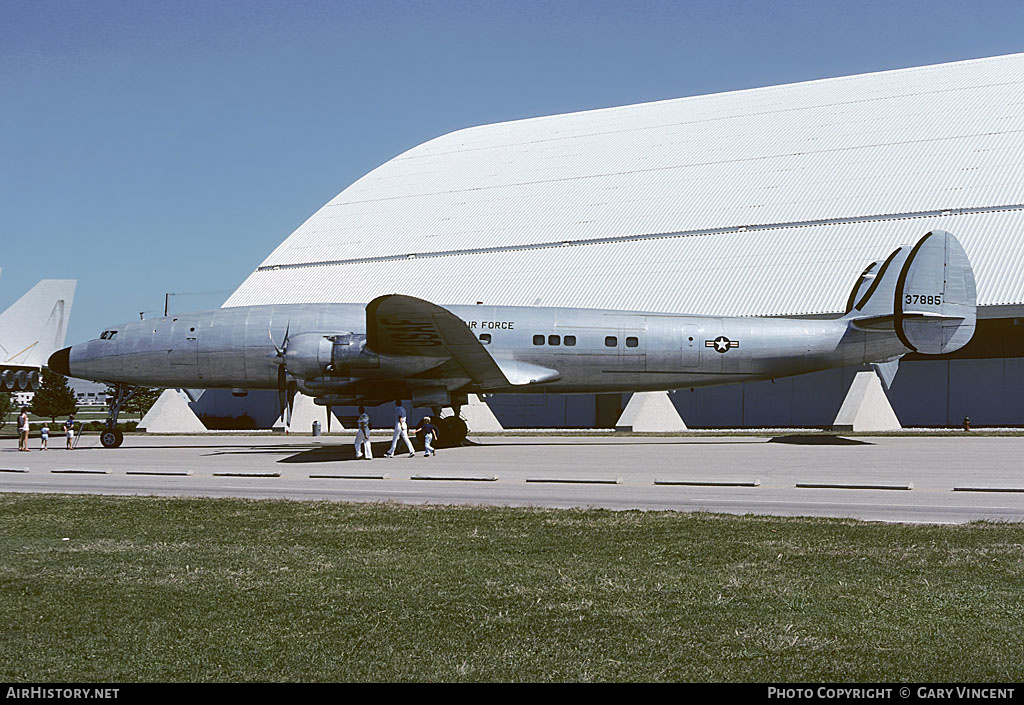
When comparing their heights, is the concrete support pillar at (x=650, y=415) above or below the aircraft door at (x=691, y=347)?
below

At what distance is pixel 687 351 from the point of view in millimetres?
33938

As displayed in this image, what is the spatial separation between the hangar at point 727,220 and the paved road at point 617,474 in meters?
16.3

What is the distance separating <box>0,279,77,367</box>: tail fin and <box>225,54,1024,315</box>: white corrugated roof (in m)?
14.7

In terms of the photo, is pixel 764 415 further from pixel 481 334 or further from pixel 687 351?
pixel 481 334

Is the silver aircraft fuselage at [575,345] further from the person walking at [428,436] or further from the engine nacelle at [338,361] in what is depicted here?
the person walking at [428,436]

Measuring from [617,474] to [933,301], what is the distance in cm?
1537

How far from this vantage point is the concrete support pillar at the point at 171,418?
5409 cm

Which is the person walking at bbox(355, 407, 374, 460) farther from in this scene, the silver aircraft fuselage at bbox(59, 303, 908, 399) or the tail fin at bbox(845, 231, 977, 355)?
the tail fin at bbox(845, 231, 977, 355)

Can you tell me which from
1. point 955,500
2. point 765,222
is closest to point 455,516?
point 955,500

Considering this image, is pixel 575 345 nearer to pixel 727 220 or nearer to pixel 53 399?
pixel 727 220

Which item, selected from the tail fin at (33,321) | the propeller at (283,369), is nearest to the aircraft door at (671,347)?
the propeller at (283,369)

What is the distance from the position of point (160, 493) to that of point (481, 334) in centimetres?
1529

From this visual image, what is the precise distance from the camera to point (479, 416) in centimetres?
5219

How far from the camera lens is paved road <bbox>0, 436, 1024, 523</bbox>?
18062 millimetres
